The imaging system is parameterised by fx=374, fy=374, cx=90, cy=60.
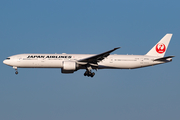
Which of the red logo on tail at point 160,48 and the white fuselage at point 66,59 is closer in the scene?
the white fuselage at point 66,59

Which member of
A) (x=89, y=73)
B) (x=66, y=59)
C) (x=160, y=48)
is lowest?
(x=89, y=73)

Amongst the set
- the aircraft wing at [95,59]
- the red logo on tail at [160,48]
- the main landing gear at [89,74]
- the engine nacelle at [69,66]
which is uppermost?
the red logo on tail at [160,48]

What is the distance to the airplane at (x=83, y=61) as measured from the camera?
54.0 m

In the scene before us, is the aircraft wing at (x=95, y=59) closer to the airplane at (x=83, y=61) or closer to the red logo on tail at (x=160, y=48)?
the airplane at (x=83, y=61)

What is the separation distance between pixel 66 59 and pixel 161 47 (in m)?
16.3

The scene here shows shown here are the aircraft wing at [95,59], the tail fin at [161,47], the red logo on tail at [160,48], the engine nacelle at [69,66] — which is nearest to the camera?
the aircraft wing at [95,59]

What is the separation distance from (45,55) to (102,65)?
340 inches

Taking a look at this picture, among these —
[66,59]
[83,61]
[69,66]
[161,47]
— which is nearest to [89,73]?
[83,61]

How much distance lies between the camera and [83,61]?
5428cm

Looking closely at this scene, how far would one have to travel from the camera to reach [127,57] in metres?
57.2

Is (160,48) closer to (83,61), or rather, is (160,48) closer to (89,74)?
(89,74)

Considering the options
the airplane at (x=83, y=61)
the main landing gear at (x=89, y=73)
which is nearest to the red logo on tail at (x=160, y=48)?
the airplane at (x=83, y=61)

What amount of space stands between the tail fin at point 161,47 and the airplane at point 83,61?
5.24 ft

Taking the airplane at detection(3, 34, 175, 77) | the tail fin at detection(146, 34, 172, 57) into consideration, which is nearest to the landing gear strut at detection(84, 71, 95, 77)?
the airplane at detection(3, 34, 175, 77)
